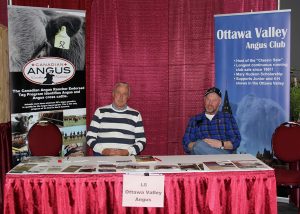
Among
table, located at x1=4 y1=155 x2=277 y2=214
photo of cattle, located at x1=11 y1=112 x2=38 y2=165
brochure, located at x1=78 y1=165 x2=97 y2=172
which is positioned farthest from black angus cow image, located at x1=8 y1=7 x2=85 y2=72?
table, located at x1=4 y1=155 x2=277 y2=214

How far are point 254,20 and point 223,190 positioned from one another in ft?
8.50

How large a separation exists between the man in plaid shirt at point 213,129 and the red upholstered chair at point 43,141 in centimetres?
135

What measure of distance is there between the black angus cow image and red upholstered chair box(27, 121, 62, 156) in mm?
845

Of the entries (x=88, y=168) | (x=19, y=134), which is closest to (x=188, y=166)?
(x=88, y=168)

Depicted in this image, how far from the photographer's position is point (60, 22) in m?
5.12

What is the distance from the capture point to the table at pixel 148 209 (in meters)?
3.02

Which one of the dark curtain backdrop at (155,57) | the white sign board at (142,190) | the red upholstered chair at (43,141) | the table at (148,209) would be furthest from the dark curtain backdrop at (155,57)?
the white sign board at (142,190)

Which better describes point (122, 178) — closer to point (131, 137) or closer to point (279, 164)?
point (131, 137)

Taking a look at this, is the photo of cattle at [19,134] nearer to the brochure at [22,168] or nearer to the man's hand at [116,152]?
the man's hand at [116,152]

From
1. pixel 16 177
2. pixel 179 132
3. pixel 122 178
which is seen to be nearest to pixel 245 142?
pixel 179 132

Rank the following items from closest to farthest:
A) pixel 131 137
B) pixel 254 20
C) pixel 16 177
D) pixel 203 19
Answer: pixel 16 177
pixel 131 137
pixel 254 20
pixel 203 19

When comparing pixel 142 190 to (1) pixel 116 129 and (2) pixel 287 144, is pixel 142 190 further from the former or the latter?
(2) pixel 287 144

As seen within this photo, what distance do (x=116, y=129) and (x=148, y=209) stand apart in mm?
1604

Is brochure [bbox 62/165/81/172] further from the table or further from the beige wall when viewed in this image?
the beige wall
